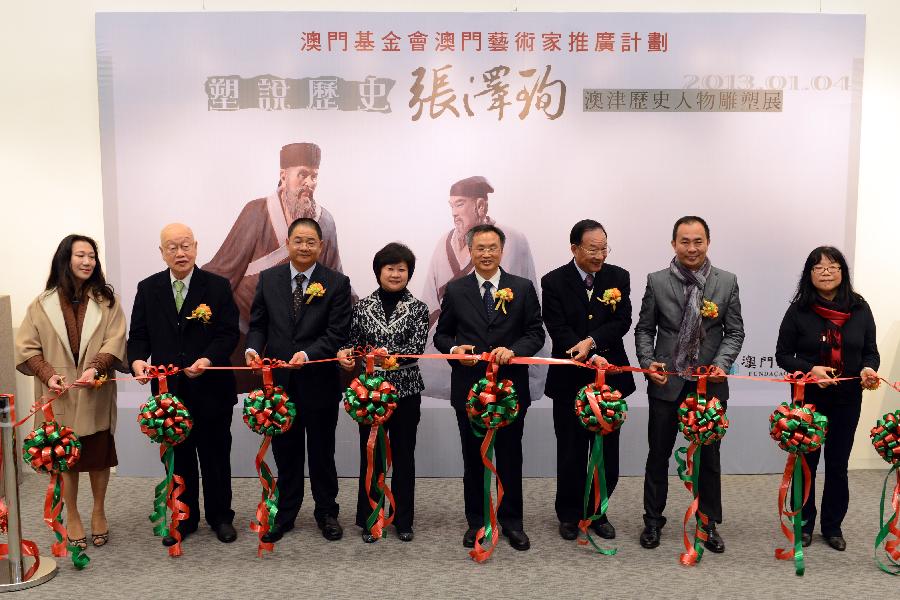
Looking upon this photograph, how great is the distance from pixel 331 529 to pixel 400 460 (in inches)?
Result: 18.7

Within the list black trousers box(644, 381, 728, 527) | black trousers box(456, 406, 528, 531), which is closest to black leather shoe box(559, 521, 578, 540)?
black trousers box(456, 406, 528, 531)

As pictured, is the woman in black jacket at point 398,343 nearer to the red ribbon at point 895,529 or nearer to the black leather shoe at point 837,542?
the black leather shoe at point 837,542

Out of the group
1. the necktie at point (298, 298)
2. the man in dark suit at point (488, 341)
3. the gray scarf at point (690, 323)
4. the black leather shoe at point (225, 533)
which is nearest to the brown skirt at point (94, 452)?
the black leather shoe at point (225, 533)

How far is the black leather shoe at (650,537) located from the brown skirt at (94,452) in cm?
259

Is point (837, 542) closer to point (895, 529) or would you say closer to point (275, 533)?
point (895, 529)

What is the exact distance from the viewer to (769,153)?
469 cm

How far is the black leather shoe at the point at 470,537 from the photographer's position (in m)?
3.63

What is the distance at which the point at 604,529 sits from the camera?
3.76 meters

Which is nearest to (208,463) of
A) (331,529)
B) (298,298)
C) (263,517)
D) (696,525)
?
(263,517)

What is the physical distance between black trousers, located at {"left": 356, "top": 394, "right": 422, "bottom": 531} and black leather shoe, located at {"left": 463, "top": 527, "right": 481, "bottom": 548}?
11.1 inches

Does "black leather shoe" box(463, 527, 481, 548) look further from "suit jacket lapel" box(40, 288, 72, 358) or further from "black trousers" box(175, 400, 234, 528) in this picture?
"suit jacket lapel" box(40, 288, 72, 358)

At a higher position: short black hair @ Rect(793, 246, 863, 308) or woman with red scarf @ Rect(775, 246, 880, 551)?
short black hair @ Rect(793, 246, 863, 308)

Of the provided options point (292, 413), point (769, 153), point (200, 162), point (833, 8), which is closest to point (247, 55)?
point (200, 162)

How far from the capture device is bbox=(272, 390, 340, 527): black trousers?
3.69 metres
